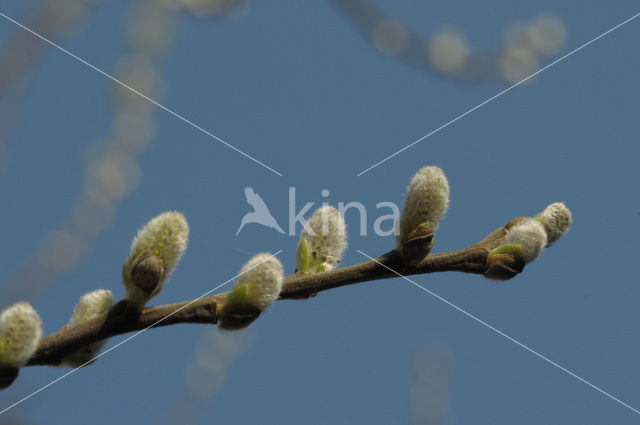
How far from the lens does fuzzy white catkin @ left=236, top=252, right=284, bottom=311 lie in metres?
1.72

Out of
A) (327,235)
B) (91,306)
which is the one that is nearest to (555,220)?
(327,235)

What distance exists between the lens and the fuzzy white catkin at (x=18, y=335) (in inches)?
59.6

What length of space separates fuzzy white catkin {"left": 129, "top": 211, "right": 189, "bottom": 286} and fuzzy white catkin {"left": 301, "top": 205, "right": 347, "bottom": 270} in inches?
13.3

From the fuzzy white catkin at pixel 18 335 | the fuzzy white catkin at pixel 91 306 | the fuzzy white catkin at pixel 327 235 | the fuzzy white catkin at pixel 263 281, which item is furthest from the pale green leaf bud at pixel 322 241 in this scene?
the fuzzy white catkin at pixel 18 335

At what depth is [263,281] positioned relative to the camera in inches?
67.8

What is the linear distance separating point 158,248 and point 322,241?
1.37 ft

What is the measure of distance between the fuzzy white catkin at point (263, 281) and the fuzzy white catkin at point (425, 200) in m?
0.31

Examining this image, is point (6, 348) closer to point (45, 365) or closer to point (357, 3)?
point (45, 365)

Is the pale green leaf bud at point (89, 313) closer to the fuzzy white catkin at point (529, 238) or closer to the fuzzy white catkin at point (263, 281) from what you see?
the fuzzy white catkin at point (263, 281)

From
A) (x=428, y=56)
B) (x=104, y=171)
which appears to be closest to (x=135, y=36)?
(x=104, y=171)

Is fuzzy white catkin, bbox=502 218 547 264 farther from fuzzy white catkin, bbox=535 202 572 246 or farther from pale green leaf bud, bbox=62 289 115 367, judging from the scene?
pale green leaf bud, bbox=62 289 115 367

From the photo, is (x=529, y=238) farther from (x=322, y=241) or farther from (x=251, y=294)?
(x=251, y=294)

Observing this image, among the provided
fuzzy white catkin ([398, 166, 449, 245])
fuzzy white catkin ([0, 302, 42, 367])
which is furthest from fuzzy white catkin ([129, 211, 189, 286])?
fuzzy white catkin ([398, 166, 449, 245])

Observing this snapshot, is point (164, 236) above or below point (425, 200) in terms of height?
below
